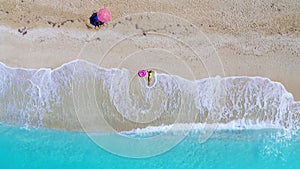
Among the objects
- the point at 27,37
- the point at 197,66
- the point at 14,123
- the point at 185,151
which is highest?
the point at 27,37

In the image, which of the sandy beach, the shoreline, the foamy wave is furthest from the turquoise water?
the shoreline

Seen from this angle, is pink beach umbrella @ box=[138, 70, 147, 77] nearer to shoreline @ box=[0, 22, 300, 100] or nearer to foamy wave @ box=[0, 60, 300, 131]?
foamy wave @ box=[0, 60, 300, 131]

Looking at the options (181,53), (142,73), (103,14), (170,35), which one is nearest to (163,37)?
(170,35)

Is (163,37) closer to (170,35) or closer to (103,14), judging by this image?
A: (170,35)

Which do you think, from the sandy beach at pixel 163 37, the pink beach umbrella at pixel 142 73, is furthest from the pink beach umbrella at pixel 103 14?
the pink beach umbrella at pixel 142 73

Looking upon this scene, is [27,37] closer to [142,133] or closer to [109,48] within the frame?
[109,48]

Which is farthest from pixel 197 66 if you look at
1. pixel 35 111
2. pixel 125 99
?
pixel 35 111

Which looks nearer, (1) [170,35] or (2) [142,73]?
(2) [142,73]

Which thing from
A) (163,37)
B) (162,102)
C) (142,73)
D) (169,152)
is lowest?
(169,152)
